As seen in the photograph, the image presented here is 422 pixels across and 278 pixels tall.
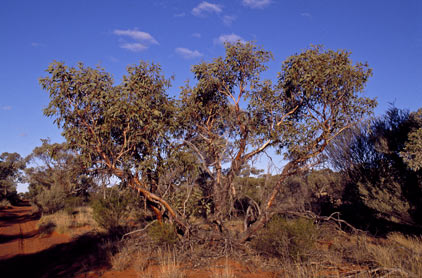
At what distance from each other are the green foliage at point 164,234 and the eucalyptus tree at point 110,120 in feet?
1.19

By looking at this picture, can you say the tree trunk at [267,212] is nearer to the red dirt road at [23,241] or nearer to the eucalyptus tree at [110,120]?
the eucalyptus tree at [110,120]

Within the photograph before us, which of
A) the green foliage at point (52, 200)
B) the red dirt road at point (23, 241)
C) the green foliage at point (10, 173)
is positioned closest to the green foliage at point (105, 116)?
the red dirt road at point (23, 241)

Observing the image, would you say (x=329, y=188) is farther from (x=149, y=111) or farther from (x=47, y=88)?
(x=47, y=88)

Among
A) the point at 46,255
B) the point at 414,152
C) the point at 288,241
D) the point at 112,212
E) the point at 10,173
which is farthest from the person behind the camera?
the point at 10,173

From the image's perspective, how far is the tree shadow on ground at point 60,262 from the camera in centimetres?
689

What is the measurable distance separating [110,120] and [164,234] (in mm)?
3782

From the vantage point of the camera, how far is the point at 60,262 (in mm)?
8039

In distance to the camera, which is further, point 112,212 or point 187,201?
point 112,212

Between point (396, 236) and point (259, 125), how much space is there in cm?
592

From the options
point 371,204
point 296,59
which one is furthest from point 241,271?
point 296,59

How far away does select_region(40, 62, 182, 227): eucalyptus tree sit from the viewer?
25.2ft

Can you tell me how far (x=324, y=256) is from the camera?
6863 mm

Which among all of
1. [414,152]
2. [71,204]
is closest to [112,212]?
[71,204]

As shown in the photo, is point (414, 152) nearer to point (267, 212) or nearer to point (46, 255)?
point (267, 212)
